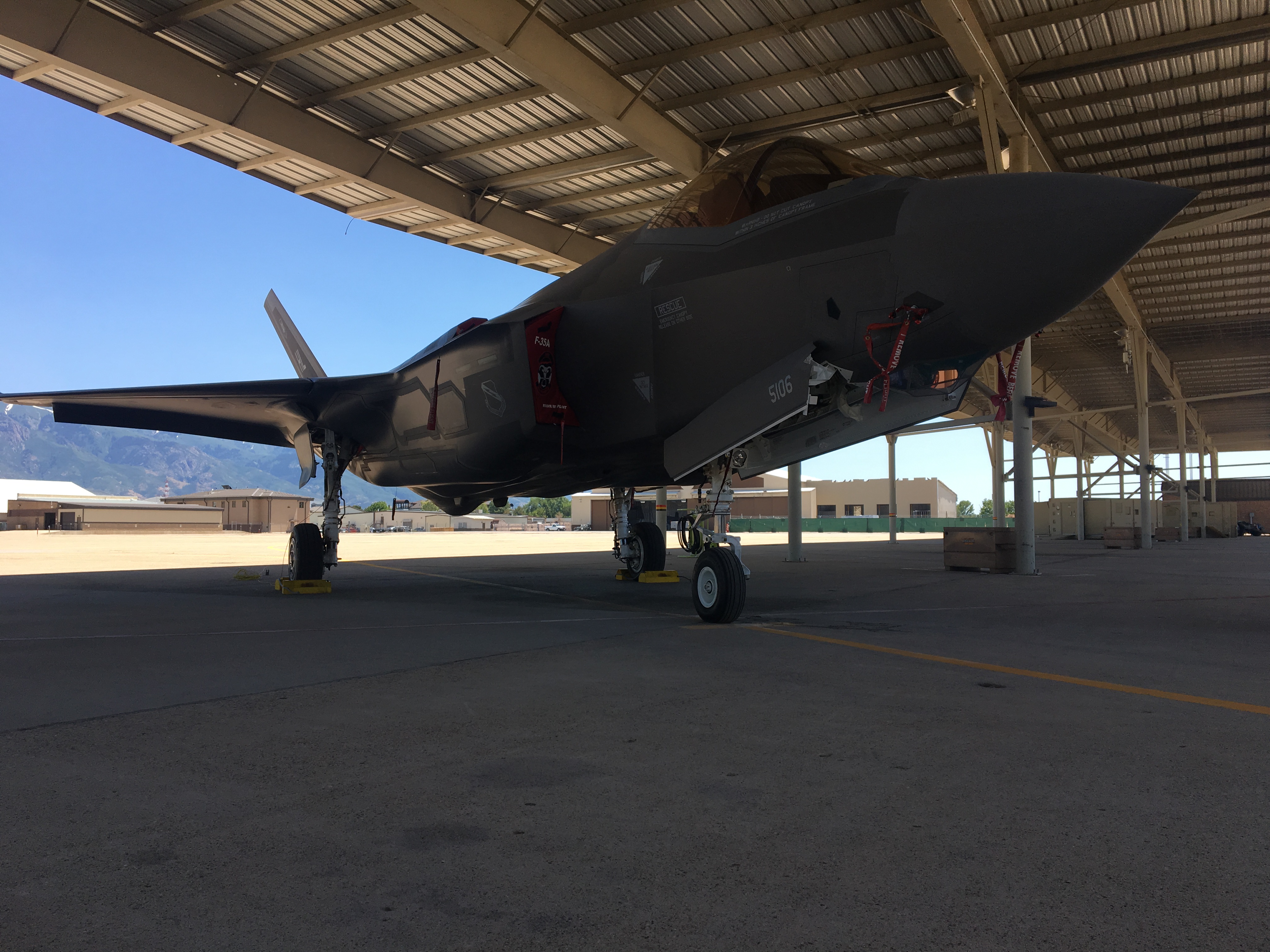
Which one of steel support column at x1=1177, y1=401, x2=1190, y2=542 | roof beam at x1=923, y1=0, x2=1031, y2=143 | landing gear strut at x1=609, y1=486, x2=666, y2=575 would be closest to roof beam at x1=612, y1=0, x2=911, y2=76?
roof beam at x1=923, y1=0, x2=1031, y2=143

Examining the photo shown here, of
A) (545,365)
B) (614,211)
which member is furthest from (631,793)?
(614,211)

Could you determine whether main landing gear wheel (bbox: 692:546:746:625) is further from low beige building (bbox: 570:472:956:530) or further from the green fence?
low beige building (bbox: 570:472:956:530)

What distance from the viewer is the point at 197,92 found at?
10758 millimetres

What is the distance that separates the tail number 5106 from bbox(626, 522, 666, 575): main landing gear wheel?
5.89 metres

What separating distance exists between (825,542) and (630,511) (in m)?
21.2

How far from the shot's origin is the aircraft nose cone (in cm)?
405

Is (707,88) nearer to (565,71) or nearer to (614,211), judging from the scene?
(565,71)

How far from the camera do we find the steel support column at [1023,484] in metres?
13.3

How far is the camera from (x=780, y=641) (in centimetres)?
523

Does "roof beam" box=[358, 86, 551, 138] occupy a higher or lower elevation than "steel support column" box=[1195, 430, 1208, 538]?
higher

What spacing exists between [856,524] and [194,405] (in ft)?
170

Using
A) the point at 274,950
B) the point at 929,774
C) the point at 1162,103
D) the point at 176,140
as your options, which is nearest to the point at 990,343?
the point at 929,774

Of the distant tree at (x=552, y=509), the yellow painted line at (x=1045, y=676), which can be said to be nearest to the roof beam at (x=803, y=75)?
the yellow painted line at (x=1045, y=676)

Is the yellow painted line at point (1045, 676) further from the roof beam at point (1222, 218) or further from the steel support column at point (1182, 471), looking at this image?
the steel support column at point (1182, 471)
